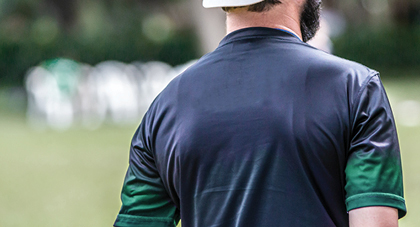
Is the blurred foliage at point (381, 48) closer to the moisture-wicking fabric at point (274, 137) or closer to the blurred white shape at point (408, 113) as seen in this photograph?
the blurred white shape at point (408, 113)

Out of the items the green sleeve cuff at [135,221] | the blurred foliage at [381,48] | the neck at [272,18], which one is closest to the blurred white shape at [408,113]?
the blurred foliage at [381,48]

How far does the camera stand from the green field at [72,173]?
6.41 meters

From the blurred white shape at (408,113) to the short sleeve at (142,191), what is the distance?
394 inches

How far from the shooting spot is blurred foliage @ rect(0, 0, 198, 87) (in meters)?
20.5

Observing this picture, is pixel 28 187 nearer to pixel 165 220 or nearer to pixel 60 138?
pixel 60 138

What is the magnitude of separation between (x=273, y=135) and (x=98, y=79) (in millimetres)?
14523

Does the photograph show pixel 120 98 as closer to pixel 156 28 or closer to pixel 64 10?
pixel 156 28

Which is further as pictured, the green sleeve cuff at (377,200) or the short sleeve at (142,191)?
the short sleeve at (142,191)

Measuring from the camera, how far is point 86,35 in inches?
840

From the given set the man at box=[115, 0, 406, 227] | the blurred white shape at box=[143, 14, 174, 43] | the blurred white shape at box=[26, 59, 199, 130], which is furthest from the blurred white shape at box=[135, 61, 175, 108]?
the man at box=[115, 0, 406, 227]

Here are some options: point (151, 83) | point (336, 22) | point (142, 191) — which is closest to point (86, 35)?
point (151, 83)

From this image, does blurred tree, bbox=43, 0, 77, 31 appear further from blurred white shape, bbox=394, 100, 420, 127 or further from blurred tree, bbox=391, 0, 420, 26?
blurred white shape, bbox=394, 100, 420, 127

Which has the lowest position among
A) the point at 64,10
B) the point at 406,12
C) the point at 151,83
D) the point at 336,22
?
the point at 151,83

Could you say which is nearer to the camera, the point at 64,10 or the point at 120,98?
the point at 120,98
